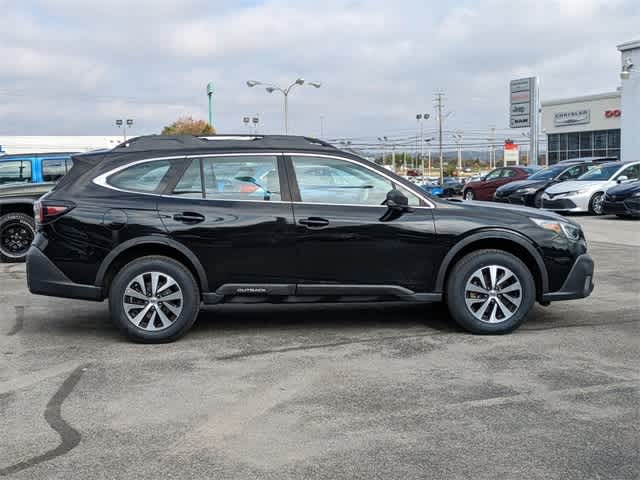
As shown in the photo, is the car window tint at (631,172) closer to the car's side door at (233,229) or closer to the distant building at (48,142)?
the car's side door at (233,229)

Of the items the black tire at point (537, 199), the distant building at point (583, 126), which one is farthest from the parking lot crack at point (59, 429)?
the distant building at point (583, 126)

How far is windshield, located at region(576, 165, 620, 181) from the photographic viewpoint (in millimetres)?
21859

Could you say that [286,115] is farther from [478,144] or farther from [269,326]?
[478,144]

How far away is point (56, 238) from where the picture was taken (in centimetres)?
630

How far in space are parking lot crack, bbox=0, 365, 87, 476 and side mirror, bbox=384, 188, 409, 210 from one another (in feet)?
9.14

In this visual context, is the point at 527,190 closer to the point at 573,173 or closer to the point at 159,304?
the point at 573,173

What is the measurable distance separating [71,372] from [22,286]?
4443mm

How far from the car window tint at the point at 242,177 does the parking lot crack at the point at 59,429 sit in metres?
1.91

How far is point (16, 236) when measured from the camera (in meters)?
A: 12.1

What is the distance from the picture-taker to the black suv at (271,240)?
6.26 m

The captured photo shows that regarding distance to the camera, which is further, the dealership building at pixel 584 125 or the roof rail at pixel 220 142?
the dealership building at pixel 584 125

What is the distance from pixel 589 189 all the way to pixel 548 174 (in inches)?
145

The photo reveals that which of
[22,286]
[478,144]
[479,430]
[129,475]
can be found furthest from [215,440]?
[478,144]

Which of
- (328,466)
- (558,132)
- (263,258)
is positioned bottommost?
(328,466)
